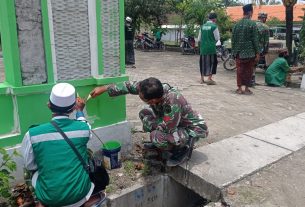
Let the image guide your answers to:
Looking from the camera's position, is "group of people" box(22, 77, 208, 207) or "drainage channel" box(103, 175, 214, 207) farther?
"drainage channel" box(103, 175, 214, 207)

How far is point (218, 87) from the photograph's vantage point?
26.1 feet

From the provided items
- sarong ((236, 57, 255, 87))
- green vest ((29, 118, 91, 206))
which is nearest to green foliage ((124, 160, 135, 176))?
green vest ((29, 118, 91, 206))

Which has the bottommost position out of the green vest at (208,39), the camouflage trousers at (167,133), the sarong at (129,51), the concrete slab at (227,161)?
the concrete slab at (227,161)

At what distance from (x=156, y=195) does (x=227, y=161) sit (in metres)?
0.91

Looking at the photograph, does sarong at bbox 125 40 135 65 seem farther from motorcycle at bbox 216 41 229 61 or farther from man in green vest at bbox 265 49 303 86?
motorcycle at bbox 216 41 229 61

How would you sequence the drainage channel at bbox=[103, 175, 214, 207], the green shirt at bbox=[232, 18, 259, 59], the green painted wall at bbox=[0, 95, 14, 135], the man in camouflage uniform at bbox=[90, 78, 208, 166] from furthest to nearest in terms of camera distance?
the green shirt at bbox=[232, 18, 259, 59], the drainage channel at bbox=[103, 175, 214, 207], the man in camouflage uniform at bbox=[90, 78, 208, 166], the green painted wall at bbox=[0, 95, 14, 135]

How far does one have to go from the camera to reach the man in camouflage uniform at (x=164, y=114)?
3.16 metres

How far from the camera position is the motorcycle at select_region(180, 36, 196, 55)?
17.1 m

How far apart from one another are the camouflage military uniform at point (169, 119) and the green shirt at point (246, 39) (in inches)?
143

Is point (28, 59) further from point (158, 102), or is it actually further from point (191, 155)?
point (191, 155)

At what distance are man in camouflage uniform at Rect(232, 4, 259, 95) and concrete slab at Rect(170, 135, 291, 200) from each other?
9.30 feet

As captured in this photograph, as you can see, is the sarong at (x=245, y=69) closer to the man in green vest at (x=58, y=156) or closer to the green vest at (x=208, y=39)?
the green vest at (x=208, y=39)

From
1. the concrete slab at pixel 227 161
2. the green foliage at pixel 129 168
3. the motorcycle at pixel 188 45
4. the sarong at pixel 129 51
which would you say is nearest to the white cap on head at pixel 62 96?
the green foliage at pixel 129 168

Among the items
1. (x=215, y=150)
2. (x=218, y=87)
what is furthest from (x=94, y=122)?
(x=218, y=87)
